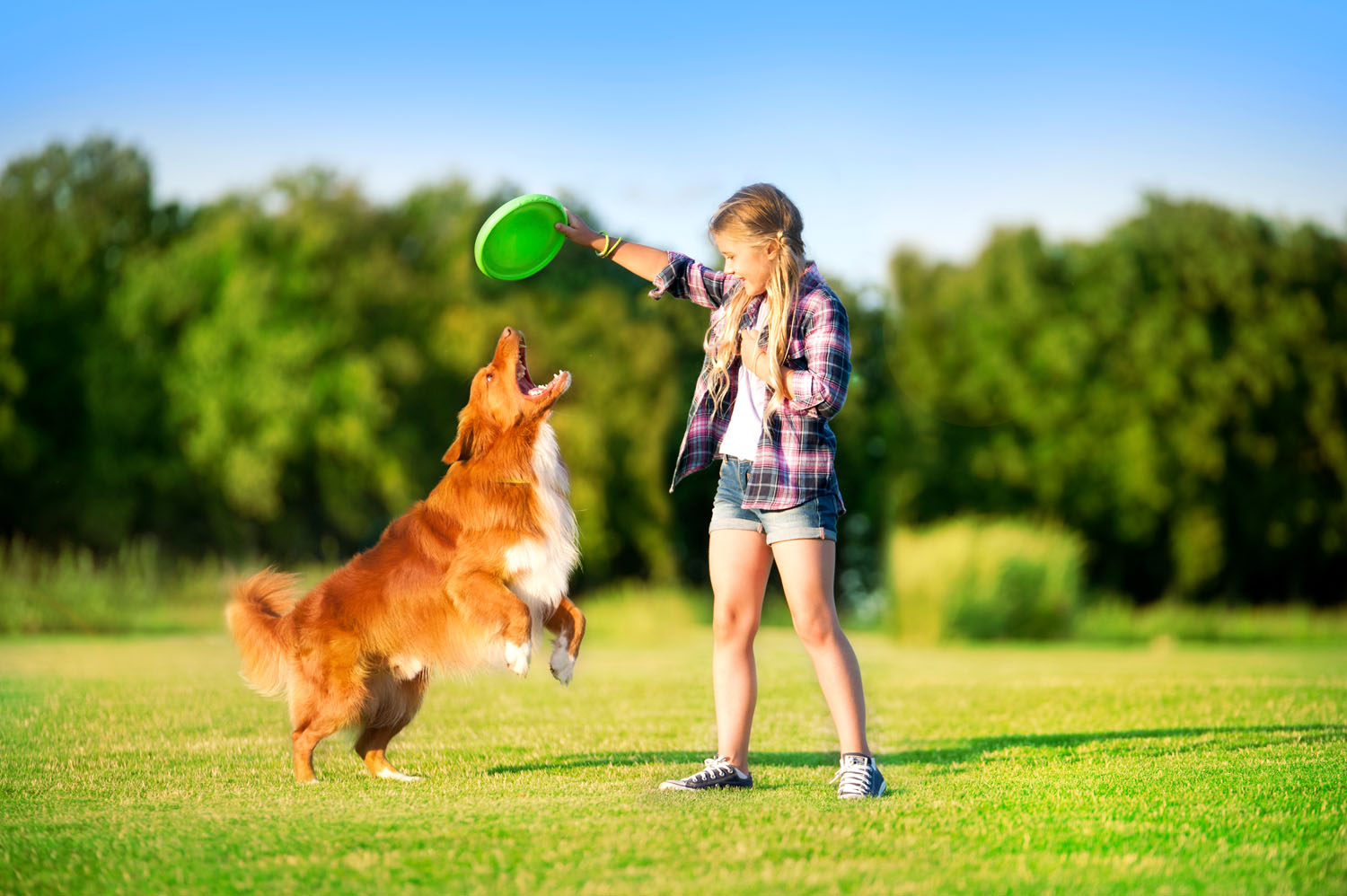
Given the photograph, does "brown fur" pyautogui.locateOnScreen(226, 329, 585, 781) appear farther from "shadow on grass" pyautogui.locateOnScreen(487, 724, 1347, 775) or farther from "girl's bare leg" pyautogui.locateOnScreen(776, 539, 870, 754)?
"girl's bare leg" pyautogui.locateOnScreen(776, 539, 870, 754)

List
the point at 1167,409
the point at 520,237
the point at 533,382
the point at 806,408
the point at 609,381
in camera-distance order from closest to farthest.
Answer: the point at 806,408
the point at 533,382
the point at 520,237
the point at 609,381
the point at 1167,409

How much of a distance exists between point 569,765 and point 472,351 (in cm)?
2377

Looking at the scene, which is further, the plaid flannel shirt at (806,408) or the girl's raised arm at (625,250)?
the girl's raised arm at (625,250)

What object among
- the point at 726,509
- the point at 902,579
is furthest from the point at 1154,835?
the point at 902,579

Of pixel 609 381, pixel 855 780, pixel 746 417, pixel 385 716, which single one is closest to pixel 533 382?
pixel 746 417

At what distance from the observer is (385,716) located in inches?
207

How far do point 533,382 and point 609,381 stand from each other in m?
22.6

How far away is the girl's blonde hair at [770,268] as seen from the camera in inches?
186

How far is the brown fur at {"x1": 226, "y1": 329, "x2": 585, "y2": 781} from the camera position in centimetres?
505

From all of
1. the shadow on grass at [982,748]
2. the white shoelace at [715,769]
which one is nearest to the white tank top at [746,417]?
the white shoelace at [715,769]

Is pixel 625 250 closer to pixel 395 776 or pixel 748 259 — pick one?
pixel 748 259

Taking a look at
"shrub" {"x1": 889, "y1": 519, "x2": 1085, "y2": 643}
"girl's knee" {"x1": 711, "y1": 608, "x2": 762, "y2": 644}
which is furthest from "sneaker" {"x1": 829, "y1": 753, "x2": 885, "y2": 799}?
"shrub" {"x1": 889, "y1": 519, "x2": 1085, "y2": 643}

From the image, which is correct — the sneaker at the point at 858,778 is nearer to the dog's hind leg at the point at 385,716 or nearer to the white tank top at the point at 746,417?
the white tank top at the point at 746,417

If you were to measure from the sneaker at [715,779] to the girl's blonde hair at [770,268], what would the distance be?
4.52 ft
